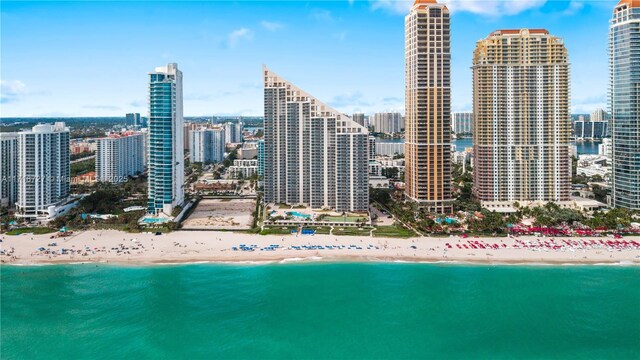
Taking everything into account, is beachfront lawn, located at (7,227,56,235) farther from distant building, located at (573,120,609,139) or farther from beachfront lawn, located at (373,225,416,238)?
distant building, located at (573,120,609,139)

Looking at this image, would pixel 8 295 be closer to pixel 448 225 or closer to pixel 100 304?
pixel 100 304

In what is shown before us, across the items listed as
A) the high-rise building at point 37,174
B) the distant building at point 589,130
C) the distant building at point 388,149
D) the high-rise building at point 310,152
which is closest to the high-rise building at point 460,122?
the distant building at point 589,130

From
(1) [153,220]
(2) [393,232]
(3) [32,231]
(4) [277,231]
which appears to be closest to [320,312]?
(4) [277,231]

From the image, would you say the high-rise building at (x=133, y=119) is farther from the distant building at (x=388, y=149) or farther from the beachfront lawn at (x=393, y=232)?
the beachfront lawn at (x=393, y=232)

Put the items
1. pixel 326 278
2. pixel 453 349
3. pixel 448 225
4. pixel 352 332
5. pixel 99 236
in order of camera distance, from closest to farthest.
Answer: pixel 453 349
pixel 352 332
pixel 326 278
pixel 99 236
pixel 448 225

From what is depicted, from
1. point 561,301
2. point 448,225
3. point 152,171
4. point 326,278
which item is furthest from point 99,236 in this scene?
point 561,301
